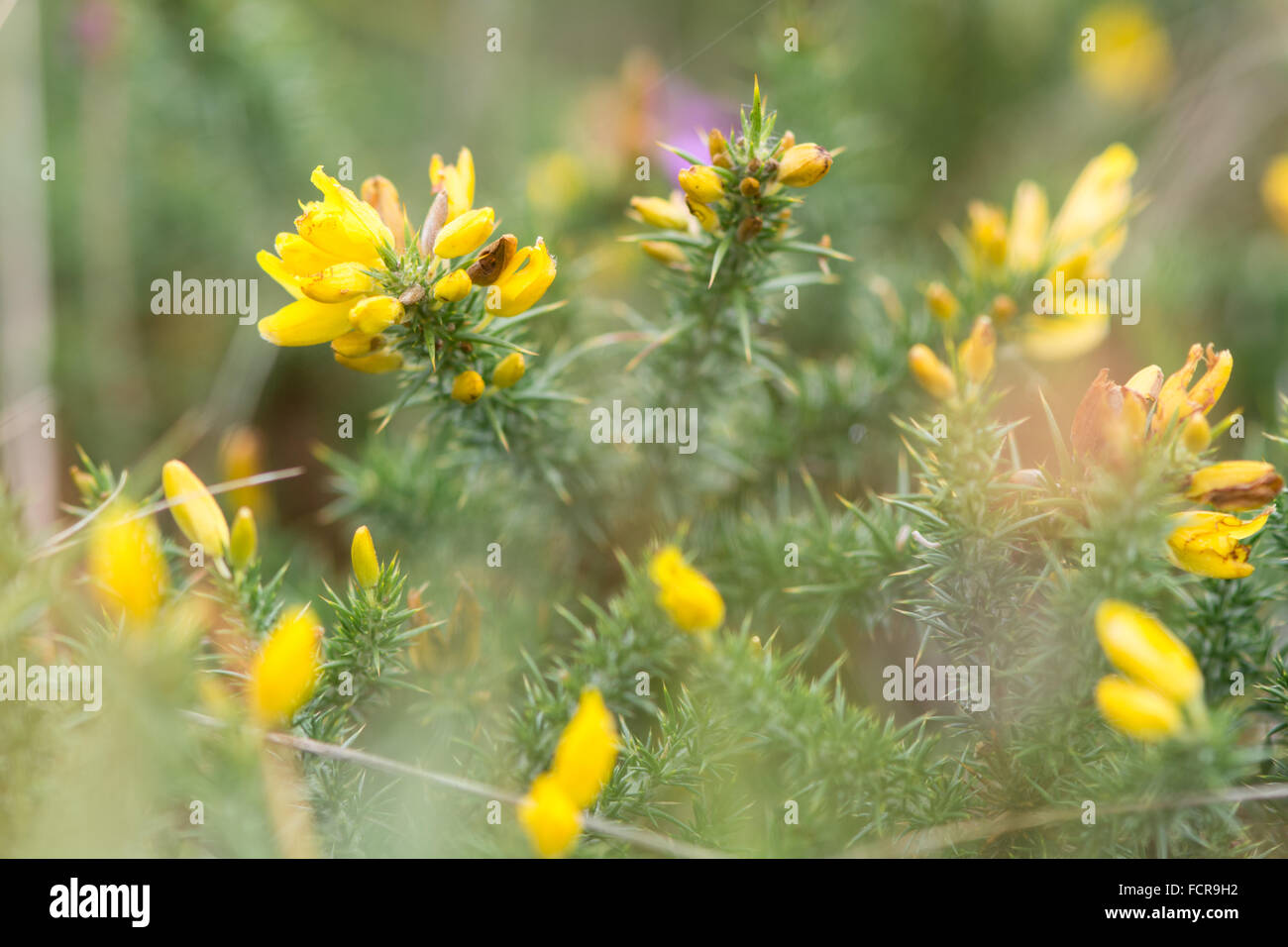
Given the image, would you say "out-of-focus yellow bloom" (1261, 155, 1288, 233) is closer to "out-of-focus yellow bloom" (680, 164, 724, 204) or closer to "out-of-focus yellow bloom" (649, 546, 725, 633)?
"out-of-focus yellow bloom" (680, 164, 724, 204)

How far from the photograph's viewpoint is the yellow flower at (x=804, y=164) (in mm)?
1033

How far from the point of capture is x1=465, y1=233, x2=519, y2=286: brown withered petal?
1.02 metres

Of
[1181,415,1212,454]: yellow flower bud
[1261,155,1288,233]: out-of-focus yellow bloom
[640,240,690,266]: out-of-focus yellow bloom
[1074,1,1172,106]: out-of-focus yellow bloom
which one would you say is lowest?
[1181,415,1212,454]: yellow flower bud

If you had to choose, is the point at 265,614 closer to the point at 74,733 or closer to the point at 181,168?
the point at 74,733

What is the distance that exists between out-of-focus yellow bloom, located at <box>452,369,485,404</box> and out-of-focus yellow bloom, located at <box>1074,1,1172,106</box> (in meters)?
2.22

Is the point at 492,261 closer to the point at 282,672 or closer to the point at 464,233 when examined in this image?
the point at 464,233

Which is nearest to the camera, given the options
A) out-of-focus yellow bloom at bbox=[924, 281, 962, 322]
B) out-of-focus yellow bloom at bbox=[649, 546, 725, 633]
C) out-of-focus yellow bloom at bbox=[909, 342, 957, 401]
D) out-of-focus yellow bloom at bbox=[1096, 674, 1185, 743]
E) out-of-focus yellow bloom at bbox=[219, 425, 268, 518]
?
out-of-focus yellow bloom at bbox=[1096, 674, 1185, 743]

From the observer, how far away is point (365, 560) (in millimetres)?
1076

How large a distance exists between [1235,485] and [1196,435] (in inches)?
3.3

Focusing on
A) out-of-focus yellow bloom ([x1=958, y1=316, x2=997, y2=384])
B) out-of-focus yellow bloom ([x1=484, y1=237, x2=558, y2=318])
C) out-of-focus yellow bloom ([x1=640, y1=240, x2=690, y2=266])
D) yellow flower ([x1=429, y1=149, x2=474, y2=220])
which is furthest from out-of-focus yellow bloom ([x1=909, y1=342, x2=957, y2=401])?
yellow flower ([x1=429, y1=149, x2=474, y2=220])

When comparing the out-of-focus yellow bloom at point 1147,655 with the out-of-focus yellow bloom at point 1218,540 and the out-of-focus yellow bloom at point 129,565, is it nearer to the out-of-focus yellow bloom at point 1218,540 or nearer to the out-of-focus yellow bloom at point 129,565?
the out-of-focus yellow bloom at point 1218,540

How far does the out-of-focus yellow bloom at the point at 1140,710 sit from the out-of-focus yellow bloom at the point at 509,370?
75 cm

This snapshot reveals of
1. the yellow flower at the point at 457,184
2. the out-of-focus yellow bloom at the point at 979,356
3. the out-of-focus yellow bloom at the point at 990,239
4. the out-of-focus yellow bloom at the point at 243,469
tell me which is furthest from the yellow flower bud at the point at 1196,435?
the out-of-focus yellow bloom at the point at 243,469

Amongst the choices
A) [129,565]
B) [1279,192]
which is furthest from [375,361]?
[1279,192]
